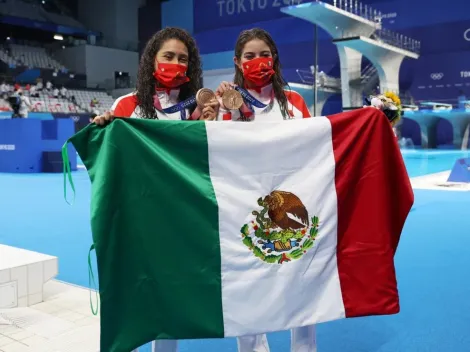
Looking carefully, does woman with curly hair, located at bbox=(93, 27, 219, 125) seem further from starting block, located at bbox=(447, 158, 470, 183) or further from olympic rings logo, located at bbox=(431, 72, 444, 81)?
olympic rings logo, located at bbox=(431, 72, 444, 81)

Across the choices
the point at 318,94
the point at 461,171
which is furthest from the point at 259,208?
the point at 318,94

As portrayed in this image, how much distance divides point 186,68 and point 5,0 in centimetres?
2638

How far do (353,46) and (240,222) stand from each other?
1515cm

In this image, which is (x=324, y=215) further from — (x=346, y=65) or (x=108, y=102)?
(x=108, y=102)

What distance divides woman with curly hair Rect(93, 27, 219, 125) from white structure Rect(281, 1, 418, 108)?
1294 cm

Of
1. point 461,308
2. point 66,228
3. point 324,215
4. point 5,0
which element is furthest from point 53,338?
point 5,0

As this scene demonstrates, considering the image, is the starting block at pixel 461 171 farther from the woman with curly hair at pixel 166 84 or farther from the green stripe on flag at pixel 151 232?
the green stripe on flag at pixel 151 232

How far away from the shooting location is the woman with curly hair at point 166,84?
5.76 ft

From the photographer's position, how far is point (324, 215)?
164 cm

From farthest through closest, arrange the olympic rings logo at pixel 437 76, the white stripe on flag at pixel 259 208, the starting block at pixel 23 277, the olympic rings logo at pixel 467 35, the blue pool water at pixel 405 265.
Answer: the olympic rings logo at pixel 437 76, the olympic rings logo at pixel 467 35, the starting block at pixel 23 277, the blue pool water at pixel 405 265, the white stripe on flag at pixel 259 208

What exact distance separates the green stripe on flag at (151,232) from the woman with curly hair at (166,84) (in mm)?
199

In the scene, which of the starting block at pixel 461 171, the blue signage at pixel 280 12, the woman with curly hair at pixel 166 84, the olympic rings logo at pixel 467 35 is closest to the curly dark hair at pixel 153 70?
the woman with curly hair at pixel 166 84

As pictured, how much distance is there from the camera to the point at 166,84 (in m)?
1.78

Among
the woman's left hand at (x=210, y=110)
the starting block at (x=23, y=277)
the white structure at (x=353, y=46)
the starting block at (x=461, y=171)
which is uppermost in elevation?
the white structure at (x=353, y=46)
